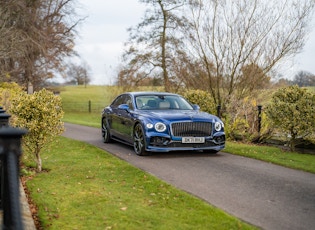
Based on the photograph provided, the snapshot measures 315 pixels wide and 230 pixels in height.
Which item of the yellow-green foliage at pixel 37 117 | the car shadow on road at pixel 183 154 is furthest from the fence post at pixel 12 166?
the car shadow on road at pixel 183 154

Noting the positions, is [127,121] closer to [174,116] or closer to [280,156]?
[174,116]

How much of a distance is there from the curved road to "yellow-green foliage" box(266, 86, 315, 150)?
1.76 metres

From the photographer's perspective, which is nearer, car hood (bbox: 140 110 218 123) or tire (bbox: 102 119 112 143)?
car hood (bbox: 140 110 218 123)

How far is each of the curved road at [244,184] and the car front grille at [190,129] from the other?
0.56 metres

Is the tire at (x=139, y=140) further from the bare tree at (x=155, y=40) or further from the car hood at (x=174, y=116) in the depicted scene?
the bare tree at (x=155, y=40)

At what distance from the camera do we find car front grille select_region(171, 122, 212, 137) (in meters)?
9.77

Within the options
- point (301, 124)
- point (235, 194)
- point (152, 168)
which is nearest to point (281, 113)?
point (301, 124)

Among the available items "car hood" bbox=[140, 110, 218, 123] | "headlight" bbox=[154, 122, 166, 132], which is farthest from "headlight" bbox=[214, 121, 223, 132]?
"headlight" bbox=[154, 122, 166, 132]

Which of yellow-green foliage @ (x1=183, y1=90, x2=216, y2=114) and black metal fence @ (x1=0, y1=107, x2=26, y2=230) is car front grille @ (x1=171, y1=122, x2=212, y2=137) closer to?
yellow-green foliage @ (x1=183, y1=90, x2=216, y2=114)

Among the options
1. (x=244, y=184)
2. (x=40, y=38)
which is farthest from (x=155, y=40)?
(x=244, y=184)

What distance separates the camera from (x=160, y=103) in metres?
11.3

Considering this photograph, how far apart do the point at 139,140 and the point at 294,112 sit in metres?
4.05

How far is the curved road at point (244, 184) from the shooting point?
212 inches

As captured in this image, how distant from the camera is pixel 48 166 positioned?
28.3 feet
